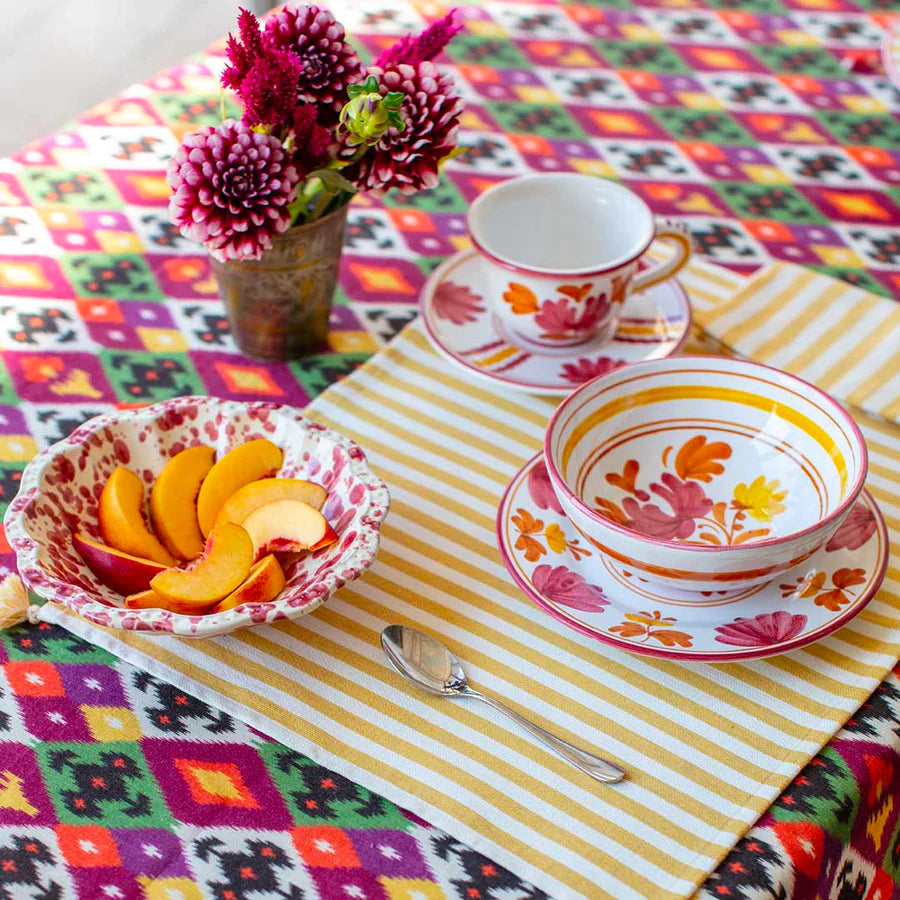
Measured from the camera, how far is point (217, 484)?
31.2 inches

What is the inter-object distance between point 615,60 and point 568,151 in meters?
0.22

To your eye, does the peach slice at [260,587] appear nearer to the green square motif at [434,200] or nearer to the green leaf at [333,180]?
the green leaf at [333,180]

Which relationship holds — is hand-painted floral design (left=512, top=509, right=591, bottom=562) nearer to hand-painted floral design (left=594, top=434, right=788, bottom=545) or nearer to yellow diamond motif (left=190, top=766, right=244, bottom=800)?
hand-painted floral design (left=594, top=434, right=788, bottom=545)

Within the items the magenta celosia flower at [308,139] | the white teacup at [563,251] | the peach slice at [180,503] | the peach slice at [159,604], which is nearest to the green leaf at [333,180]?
the magenta celosia flower at [308,139]

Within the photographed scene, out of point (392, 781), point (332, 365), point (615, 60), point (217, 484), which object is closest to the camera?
point (392, 781)

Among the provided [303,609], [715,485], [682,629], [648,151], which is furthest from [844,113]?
[303,609]

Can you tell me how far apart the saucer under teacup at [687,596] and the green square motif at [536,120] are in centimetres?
65

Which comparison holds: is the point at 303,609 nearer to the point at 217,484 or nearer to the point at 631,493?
the point at 217,484

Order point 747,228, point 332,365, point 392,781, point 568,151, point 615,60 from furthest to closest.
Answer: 1. point 615,60
2. point 568,151
3. point 747,228
4. point 332,365
5. point 392,781

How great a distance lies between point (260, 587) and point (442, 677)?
13 cm

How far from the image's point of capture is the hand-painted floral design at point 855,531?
794mm

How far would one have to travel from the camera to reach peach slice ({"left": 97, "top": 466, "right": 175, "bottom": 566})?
2.50 feet

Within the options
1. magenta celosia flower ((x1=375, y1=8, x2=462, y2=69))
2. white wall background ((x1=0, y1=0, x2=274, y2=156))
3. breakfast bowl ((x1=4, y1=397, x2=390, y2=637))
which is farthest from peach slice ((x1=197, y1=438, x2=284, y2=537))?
white wall background ((x1=0, y1=0, x2=274, y2=156))

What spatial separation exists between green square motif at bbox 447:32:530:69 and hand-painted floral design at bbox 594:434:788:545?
0.77 metres
